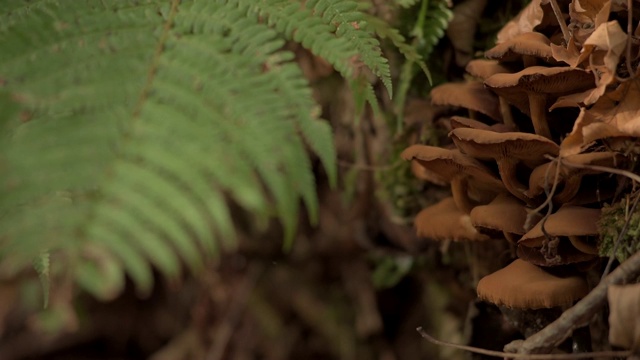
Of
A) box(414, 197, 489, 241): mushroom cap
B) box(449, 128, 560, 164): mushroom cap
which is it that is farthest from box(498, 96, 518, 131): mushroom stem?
box(414, 197, 489, 241): mushroom cap

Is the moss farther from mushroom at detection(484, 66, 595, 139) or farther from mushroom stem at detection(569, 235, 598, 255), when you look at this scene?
mushroom at detection(484, 66, 595, 139)

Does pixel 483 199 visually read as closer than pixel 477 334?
Yes

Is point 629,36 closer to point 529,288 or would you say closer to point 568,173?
point 568,173

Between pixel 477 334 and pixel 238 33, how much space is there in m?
0.99

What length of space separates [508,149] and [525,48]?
0.63ft

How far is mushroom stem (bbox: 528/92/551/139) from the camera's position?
129 cm

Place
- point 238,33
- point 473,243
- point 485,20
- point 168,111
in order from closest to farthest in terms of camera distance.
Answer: point 168,111 < point 238,33 < point 485,20 < point 473,243

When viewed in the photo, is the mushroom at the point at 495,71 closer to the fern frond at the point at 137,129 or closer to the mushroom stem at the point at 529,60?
the mushroom stem at the point at 529,60

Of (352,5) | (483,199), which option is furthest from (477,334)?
(352,5)

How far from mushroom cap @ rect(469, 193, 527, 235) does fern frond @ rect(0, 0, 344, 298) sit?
35 centimetres

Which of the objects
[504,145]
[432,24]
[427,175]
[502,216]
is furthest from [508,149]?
[432,24]

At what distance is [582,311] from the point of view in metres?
1.07

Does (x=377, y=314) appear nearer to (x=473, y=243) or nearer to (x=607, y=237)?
(x=473, y=243)

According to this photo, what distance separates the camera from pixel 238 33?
110cm
